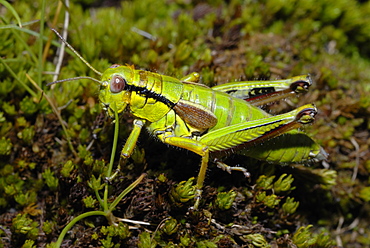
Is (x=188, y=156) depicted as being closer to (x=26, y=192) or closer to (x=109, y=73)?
(x=109, y=73)

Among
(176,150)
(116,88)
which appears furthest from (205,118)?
(116,88)

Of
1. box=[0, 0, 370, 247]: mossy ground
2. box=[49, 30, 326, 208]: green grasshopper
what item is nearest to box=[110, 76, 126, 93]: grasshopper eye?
box=[49, 30, 326, 208]: green grasshopper

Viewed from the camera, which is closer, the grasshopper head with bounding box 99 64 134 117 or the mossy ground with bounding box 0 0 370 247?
the grasshopper head with bounding box 99 64 134 117

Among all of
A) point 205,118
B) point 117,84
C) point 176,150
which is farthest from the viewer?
point 176,150

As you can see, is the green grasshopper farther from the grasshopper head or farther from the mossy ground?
the mossy ground

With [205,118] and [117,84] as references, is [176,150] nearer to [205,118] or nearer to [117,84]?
[205,118]
